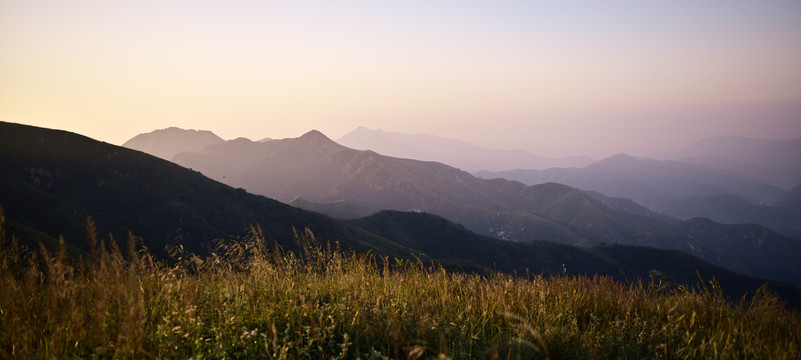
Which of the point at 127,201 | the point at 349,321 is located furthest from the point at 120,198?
the point at 349,321

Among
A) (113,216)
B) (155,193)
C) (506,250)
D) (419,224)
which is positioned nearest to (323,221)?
(155,193)

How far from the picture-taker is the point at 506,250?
484 feet

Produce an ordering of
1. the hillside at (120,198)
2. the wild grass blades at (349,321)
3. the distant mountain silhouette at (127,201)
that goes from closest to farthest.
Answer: the wild grass blades at (349,321)
the distant mountain silhouette at (127,201)
the hillside at (120,198)

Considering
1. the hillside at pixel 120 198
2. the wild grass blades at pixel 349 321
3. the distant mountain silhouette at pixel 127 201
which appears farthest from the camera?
the hillside at pixel 120 198

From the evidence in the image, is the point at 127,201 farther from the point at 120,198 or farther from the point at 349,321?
the point at 349,321

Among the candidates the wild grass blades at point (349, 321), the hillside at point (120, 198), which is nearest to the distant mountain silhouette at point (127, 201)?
the hillside at point (120, 198)

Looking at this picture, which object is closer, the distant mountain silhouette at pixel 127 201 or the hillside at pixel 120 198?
the distant mountain silhouette at pixel 127 201

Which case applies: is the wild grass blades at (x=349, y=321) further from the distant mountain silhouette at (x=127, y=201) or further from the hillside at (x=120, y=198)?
the hillside at (x=120, y=198)

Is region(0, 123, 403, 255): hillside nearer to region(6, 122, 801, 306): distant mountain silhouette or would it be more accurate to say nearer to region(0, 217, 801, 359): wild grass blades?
region(6, 122, 801, 306): distant mountain silhouette

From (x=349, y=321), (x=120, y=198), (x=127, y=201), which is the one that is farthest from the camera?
(x=120, y=198)

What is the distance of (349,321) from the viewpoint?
3.73 meters

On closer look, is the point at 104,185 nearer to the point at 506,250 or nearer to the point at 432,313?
the point at 432,313

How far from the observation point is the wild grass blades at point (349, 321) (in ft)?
10.5

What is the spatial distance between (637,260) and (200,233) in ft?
567
